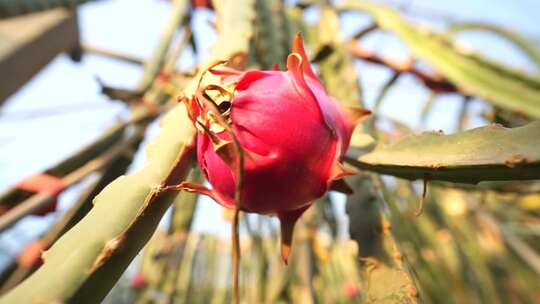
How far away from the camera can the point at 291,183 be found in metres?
0.34

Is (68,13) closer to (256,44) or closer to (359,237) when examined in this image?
(256,44)

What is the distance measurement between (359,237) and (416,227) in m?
0.82

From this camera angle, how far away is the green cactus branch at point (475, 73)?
0.93 m

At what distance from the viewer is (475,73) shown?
0.99m

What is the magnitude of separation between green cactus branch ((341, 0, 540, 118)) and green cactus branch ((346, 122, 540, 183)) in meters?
0.56

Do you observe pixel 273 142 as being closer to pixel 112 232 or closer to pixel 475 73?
pixel 112 232

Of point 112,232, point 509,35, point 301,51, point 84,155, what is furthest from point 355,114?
point 509,35

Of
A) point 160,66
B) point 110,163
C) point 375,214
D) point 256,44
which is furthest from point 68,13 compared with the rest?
point 375,214

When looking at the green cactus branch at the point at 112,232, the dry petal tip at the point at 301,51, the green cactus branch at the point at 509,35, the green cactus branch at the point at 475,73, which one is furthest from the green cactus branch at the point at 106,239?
the green cactus branch at the point at 509,35

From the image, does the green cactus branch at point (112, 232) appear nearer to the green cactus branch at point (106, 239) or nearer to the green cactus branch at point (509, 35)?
the green cactus branch at point (106, 239)

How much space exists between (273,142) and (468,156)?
0.14 meters

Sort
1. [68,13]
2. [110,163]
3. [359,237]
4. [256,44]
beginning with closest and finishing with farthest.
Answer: [359,237], [256,44], [110,163], [68,13]

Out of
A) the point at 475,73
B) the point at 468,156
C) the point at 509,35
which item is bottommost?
the point at 509,35

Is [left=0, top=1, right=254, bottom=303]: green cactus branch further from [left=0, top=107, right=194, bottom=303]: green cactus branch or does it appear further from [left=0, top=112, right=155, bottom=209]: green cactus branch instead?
[left=0, top=112, right=155, bottom=209]: green cactus branch
